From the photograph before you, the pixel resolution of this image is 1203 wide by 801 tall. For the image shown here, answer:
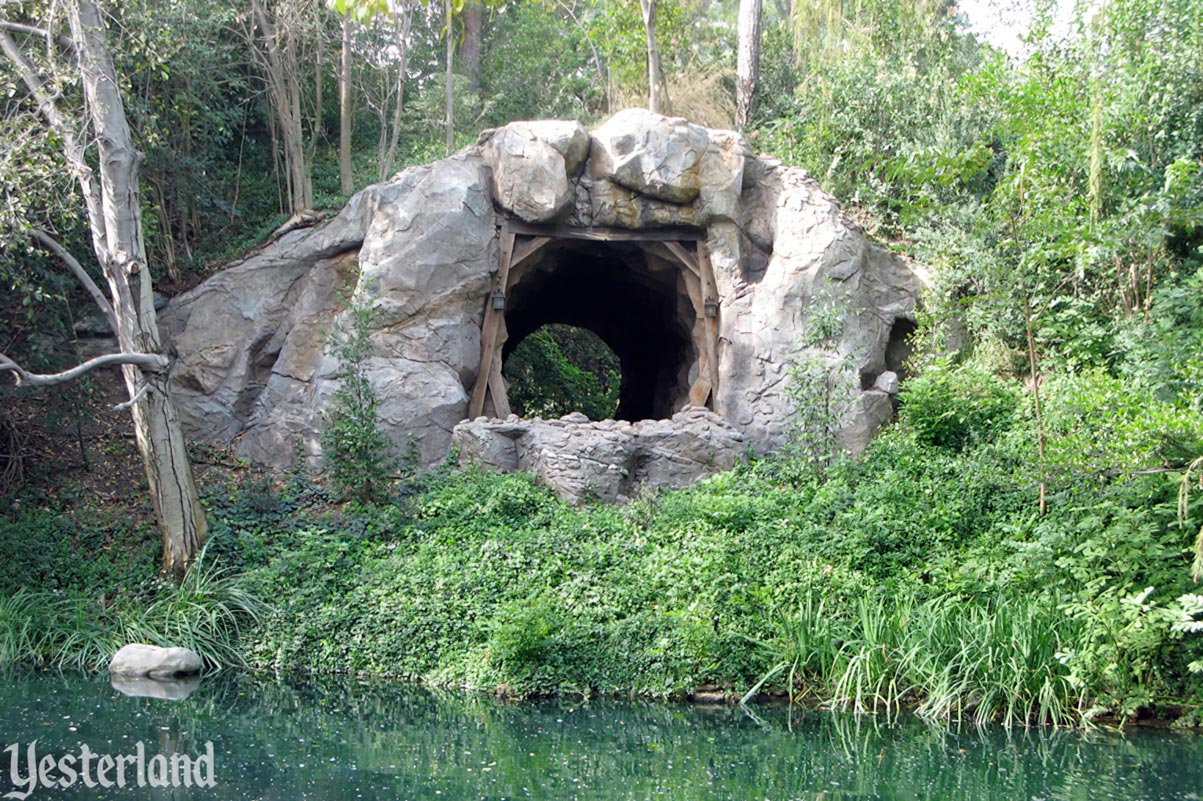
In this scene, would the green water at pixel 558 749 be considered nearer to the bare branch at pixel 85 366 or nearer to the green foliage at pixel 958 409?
the bare branch at pixel 85 366

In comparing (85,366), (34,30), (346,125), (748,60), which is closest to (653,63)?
(748,60)

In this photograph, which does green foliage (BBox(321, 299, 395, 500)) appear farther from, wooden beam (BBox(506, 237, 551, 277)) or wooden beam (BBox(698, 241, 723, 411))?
wooden beam (BBox(698, 241, 723, 411))

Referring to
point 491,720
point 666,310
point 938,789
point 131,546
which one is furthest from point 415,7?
point 938,789

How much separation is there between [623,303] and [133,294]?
879 centimetres

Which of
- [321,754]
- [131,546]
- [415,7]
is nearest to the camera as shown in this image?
[321,754]

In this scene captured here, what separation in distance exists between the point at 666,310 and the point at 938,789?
34.6 ft

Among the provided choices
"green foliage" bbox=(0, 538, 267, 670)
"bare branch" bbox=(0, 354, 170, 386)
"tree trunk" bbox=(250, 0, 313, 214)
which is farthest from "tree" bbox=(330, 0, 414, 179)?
"green foliage" bbox=(0, 538, 267, 670)

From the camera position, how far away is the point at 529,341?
2264 centimetres

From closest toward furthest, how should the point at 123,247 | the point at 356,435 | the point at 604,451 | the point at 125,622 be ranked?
the point at 125,622 → the point at 123,247 → the point at 356,435 → the point at 604,451

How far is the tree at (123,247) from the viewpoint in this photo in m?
9.48

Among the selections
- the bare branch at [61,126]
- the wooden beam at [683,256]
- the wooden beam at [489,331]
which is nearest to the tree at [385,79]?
the wooden beam at [489,331]

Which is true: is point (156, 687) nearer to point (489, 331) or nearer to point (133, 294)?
point (133, 294)

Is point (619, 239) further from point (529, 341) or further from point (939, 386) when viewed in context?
point (529, 341)

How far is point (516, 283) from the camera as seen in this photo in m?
14.1
